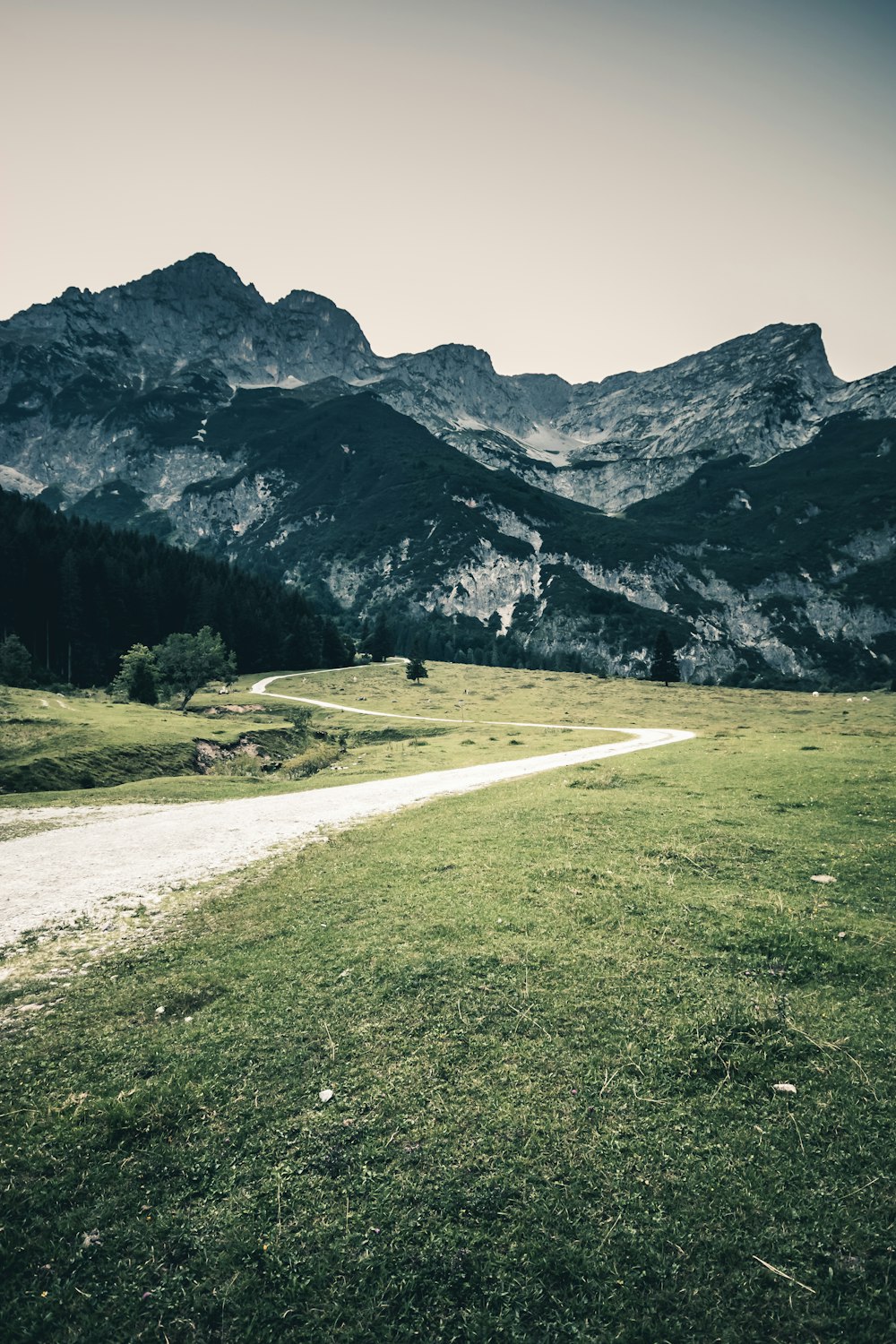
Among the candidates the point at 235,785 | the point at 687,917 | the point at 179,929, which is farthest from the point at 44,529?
the point at 687,917

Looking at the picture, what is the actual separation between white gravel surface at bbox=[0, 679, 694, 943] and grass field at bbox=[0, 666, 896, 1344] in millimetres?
2860

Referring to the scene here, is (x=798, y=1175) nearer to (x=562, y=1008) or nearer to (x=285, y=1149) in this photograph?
(x=562, y=1008)

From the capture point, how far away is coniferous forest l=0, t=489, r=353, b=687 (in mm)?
102312

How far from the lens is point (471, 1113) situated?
6785 millimetres

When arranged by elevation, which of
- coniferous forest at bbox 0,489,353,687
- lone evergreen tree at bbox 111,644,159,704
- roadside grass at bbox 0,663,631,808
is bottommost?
roadside grass at bbox 0,663,631,808

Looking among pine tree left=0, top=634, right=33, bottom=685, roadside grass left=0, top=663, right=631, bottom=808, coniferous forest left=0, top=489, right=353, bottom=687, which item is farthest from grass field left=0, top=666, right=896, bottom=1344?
coniferous forest left=0, top=489, right=353, bottom=687

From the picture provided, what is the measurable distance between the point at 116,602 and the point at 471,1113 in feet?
416

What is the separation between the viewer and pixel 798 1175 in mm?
5781

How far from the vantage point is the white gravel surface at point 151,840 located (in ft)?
50.3

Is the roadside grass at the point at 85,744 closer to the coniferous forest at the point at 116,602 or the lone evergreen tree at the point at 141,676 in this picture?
the lone evergreen tree at the point at 141,676

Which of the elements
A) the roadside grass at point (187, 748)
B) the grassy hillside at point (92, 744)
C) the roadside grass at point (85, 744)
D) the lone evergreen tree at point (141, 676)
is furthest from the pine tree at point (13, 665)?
the grassy hillside at point (92, 744)

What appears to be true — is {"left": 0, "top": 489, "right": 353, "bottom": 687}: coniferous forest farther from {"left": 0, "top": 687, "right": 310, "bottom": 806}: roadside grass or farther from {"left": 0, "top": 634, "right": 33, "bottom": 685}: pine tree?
{"left": 0, "top": 687, "right": 310, "bottom": 806}: roadside grass

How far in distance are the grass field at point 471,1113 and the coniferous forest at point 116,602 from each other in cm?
9450

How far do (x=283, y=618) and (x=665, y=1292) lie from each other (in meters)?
152
